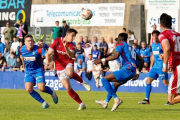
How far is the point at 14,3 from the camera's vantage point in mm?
30922

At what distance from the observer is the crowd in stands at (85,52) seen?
77.5ft

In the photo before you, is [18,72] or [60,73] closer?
[60,73]

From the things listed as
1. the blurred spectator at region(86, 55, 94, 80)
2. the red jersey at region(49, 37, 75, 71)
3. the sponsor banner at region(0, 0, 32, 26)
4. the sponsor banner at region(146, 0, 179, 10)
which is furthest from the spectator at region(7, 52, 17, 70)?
A: the red jersey at region(49, 37, 75, 71)

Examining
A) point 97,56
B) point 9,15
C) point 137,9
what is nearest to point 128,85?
point 97,56

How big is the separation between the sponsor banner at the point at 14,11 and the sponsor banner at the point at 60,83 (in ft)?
18.1

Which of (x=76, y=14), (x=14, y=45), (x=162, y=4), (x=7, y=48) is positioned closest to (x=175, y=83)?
(x=162, y=4)

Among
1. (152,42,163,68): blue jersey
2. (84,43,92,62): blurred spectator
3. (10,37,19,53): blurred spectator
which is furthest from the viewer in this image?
(10,37,19,53): blurred spectator

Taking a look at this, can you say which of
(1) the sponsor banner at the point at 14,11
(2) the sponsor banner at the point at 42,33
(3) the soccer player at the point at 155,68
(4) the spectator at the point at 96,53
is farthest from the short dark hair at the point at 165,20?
(1) the sponsor banner at the point at 14,11

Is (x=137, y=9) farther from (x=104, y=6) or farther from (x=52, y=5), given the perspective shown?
(x=52, y=5)

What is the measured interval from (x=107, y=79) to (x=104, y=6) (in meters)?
16.7

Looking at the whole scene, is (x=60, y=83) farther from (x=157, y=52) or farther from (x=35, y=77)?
(x=35, y=77)

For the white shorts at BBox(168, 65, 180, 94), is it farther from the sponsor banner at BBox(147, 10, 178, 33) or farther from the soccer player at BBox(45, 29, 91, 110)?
the sponsor banner at BBox(147, 10, 178, 33)

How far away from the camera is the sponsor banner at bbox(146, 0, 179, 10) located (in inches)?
1024

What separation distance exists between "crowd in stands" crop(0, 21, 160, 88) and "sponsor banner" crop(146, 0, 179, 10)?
2938mm
